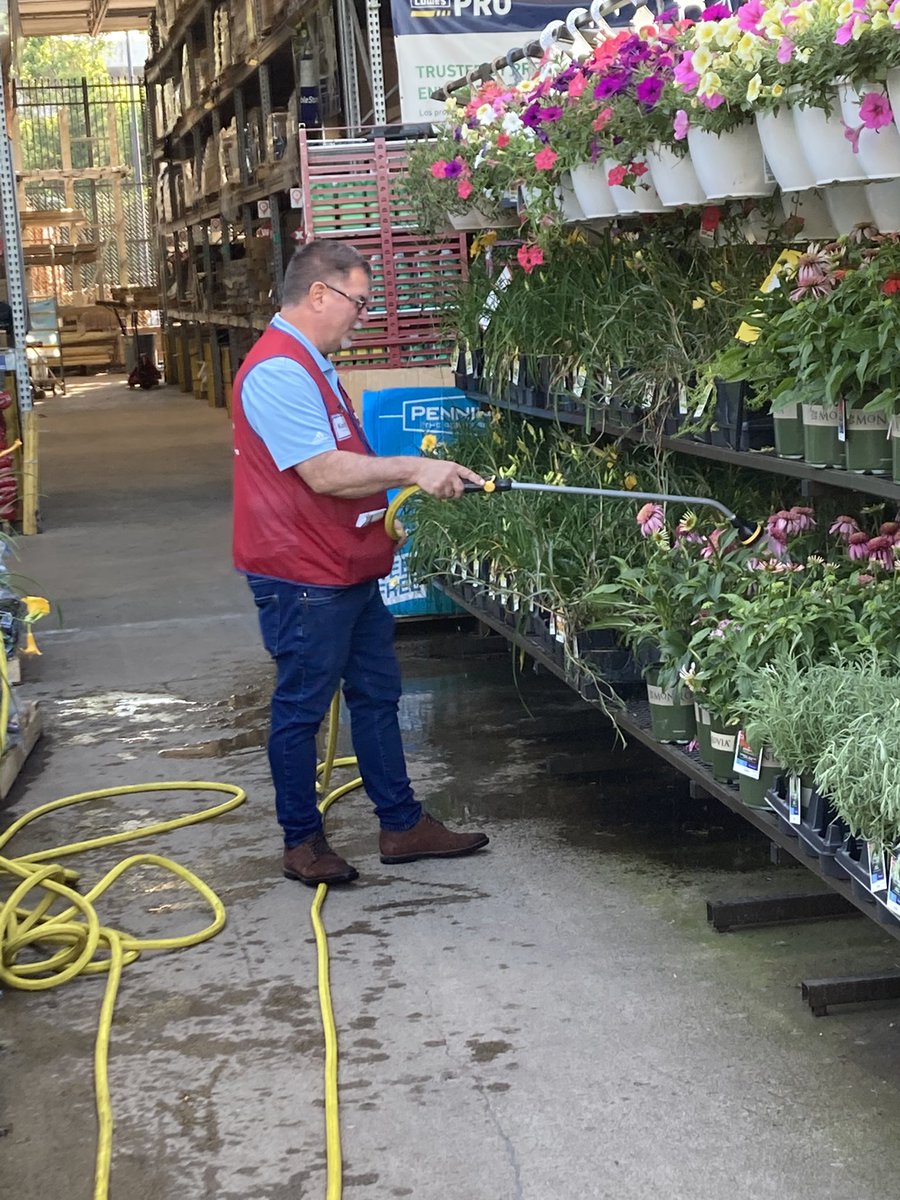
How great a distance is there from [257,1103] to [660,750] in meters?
1.22

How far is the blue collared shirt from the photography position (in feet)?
11.9

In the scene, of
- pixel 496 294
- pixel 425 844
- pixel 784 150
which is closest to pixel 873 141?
pixel 784 150

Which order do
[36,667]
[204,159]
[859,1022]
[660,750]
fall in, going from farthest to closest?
[204,159] < [36,667] < [660,750] < [859,1022]

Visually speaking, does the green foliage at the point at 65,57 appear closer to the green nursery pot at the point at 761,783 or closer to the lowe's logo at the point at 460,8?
the lowe's logo at the point at 460,8

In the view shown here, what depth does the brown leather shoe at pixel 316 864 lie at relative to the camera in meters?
3.79

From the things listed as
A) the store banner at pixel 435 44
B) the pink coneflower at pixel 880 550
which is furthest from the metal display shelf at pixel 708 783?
the store banner at pixel 435 44

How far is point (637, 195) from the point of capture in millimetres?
3400

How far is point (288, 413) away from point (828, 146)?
1539 millimetres

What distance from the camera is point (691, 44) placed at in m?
3.06

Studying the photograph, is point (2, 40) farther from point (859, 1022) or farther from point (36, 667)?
point (859, 1022)

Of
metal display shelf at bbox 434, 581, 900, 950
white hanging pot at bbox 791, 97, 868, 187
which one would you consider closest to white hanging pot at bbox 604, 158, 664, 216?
white hanging pot at bbox 791, 97, 868, 187

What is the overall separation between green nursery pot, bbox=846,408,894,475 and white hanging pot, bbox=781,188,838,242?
640mm

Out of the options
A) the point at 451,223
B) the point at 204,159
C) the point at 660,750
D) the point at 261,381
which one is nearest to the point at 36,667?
the point at 451,223

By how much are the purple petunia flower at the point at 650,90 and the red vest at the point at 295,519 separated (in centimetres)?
106
